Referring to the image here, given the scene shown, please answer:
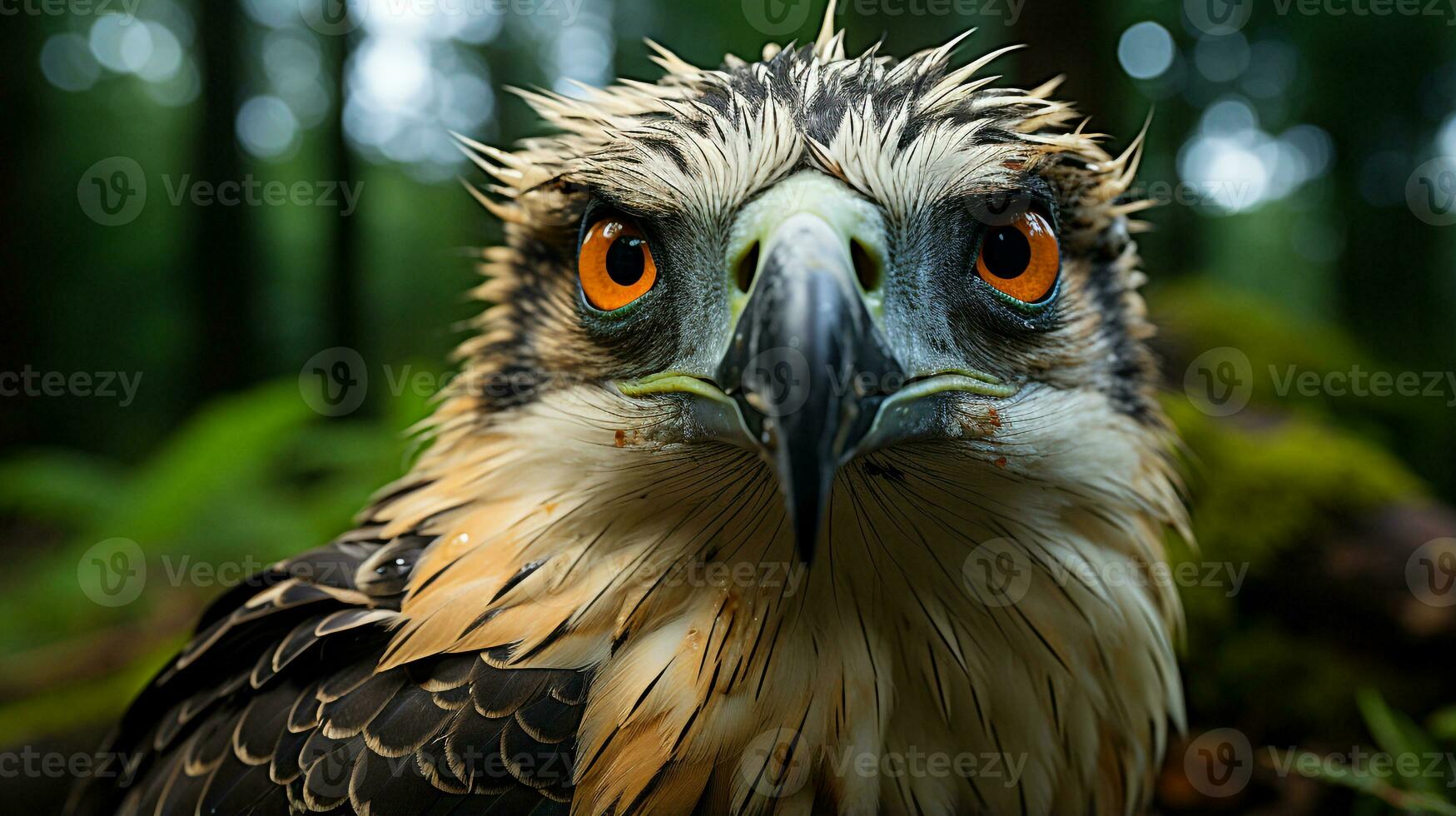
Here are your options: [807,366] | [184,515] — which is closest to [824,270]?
[807,366]

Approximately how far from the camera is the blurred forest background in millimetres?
4824

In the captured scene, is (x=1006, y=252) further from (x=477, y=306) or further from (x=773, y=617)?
(x=477, y=306)

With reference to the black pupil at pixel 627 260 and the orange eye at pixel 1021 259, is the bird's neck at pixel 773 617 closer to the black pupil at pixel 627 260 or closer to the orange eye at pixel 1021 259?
the black pupil at pixel 627 260

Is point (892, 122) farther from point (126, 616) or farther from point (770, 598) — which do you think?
point (126, 616)

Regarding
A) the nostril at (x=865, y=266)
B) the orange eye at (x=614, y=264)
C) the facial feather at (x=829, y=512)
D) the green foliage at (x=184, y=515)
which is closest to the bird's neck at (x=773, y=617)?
the facial feather at (x=829, y=512)

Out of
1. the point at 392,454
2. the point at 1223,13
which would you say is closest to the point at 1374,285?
the point at 1223,13

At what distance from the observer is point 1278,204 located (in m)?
29.8

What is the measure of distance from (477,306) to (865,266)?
1961 cm

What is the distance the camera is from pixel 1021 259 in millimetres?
2033

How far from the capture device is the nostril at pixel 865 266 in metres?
1.74

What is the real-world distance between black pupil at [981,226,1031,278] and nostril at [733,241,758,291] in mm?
597

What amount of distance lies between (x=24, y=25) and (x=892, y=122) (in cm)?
1282

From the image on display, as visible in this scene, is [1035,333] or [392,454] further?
[392,454]

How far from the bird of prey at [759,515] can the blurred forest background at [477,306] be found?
125 centimetres
